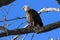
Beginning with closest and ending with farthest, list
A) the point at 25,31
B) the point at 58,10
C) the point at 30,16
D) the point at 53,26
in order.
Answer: the point at 53,26 < the point at 25,31 < the point at 58,10 < the point at 30,16

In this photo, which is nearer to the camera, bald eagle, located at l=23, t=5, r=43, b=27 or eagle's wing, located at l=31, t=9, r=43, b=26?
eagle's wing, located at l=31, t=9, r=43, b=26

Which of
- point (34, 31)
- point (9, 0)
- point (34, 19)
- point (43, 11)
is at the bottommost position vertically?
point (34, 19)

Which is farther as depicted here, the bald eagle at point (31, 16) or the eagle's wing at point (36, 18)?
the bald eagle at point (31, 16)

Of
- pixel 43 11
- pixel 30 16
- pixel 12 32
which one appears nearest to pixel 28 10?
pixel 30 16

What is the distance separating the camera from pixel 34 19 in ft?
18.5

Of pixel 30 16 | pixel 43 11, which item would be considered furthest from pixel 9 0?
pixel 30 16

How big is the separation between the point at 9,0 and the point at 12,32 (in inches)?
20.7

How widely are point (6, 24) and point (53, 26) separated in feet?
2.98

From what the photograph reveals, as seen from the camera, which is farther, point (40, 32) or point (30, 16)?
point (30, 16)

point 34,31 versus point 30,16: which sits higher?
point 34,31

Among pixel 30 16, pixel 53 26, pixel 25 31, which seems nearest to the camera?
pixel 53 26

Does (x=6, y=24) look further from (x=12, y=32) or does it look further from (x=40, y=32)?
(x=40, y=32)

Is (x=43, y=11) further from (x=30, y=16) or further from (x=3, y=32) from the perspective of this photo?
(x=30, y=16)

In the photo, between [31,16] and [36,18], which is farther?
[31,16]
